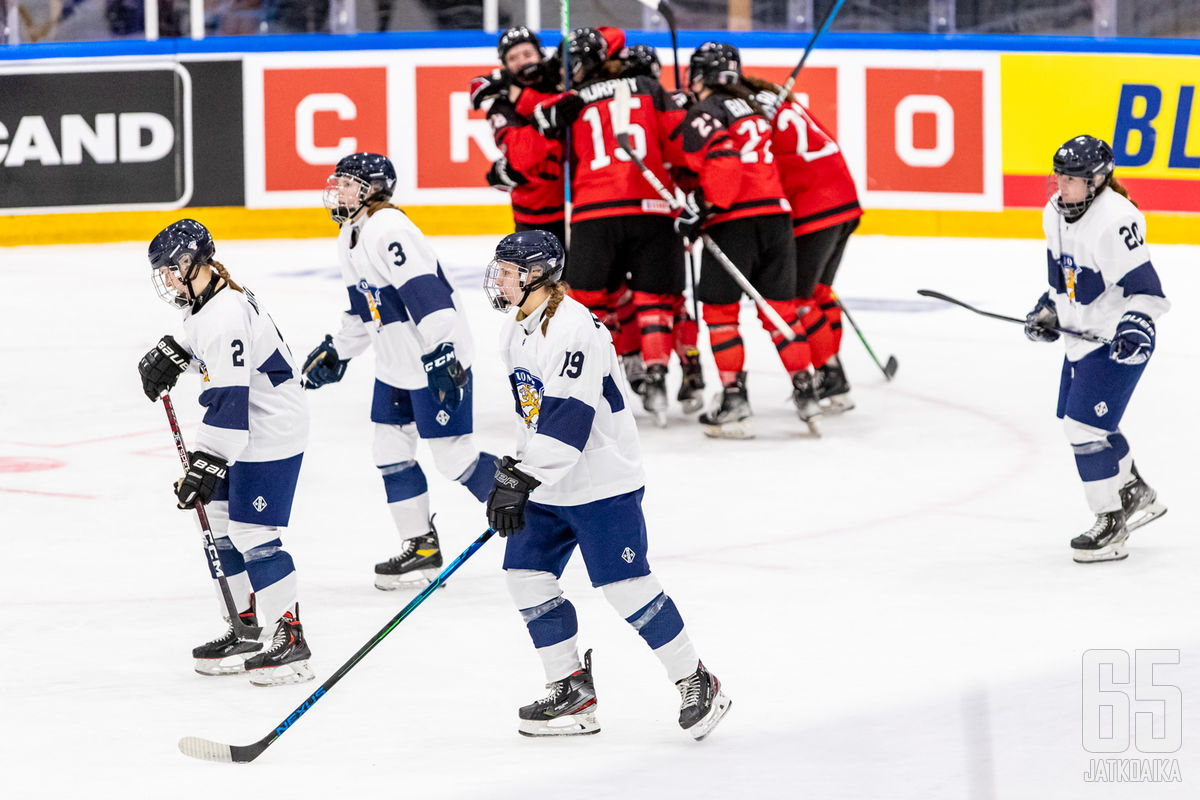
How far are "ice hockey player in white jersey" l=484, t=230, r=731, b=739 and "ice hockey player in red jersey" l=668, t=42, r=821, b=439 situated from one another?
11.0ft

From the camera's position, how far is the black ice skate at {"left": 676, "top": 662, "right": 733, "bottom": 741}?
371cm

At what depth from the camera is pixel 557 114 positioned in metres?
7.33

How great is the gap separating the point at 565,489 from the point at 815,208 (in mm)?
4129

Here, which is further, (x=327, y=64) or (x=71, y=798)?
(x=327, y=64)

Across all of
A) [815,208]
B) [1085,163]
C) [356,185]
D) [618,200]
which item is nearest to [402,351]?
[356,185]

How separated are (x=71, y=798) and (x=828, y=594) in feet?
7.51

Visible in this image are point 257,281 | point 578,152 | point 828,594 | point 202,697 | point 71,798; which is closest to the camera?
point 71,798

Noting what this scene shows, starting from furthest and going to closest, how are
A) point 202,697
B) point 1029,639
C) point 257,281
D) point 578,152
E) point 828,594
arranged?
point 257,281 < point 578,152 < point 828,594 < point 1029,639 < point 202,697

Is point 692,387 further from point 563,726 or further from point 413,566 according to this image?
point 563,726

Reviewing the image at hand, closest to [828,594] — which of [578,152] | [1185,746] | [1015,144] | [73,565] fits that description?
[1185,746]

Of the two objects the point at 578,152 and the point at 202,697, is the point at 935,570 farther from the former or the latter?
the point at 578,152

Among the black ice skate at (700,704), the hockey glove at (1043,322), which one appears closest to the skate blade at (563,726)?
the black ice skate at (700,704)

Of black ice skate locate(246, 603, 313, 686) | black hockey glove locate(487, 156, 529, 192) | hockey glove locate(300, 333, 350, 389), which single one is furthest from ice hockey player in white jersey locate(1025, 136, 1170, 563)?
black hockey glove locate(487, 156, 529, 192)

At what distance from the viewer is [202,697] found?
13.5ft
